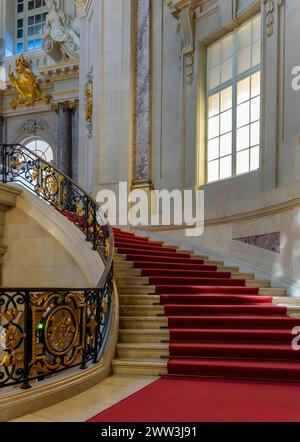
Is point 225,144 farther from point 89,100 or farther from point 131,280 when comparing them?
point 89,100

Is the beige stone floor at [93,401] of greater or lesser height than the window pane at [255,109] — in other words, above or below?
below

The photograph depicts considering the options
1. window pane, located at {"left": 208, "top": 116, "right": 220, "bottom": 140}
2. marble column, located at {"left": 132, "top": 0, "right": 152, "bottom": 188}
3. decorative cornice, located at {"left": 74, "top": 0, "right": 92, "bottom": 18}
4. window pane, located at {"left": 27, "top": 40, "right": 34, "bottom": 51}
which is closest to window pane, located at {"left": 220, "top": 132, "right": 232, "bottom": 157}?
window pane, located at {"left": 208, "top": 116, "right": 220, "bottom": 140}

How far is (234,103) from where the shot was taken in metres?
9.20

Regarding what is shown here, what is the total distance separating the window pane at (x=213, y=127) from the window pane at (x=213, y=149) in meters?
0.12

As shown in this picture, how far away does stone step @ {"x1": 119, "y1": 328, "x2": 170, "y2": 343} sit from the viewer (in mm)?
5151

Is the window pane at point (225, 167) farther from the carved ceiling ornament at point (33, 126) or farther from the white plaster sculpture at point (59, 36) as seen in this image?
the carved ceiling ornament at point (33, 126)

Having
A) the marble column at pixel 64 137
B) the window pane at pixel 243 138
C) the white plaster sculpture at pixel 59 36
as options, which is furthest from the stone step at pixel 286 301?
the white plaster sculpture at pixel 59 36

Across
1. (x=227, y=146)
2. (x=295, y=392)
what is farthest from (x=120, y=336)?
(x=227, y=146)

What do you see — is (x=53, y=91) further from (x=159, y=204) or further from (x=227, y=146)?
(x=227, y=146)

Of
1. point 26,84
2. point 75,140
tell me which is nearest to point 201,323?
point 75,140

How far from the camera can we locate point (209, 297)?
6.09 meters

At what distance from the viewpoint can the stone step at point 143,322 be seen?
5.39 metres

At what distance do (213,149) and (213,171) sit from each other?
48 cm

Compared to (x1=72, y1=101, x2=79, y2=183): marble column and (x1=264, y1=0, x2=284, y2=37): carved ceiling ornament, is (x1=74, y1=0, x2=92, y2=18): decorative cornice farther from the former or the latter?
(x1=264, y1=0, x2=284, y2=37): carved ceiling ornament
